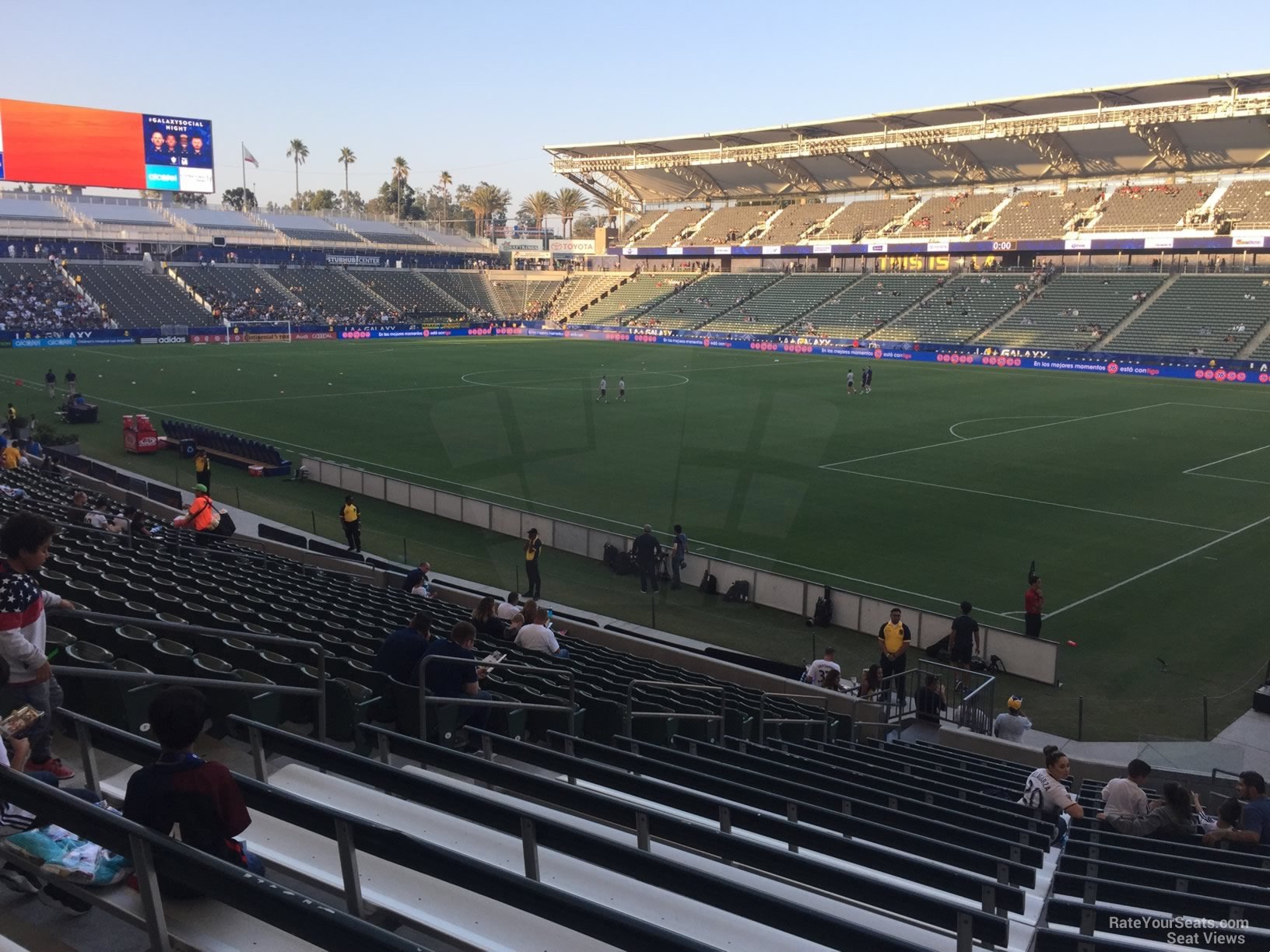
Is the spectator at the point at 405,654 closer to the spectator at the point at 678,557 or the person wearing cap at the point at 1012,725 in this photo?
the person wearing cap at the point at 1012,725

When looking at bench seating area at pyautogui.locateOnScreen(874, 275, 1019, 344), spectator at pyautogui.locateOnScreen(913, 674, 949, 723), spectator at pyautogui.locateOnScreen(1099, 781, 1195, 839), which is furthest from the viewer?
bench seating area at pyautogui.locateOnScreen(874, 275, 1019, 344)

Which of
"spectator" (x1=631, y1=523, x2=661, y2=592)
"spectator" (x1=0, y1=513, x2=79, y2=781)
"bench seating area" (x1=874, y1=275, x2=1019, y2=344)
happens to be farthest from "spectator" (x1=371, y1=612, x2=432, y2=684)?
"bench seating area" (x1=874, y1=275, x2=1019, y2=344)

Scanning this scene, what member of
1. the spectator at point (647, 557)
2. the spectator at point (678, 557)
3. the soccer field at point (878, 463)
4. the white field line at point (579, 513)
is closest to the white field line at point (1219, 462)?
the soccer field at point (878, 463)

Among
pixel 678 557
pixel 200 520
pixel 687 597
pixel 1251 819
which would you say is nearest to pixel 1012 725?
pixel 1251 819

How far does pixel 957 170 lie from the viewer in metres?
87.0

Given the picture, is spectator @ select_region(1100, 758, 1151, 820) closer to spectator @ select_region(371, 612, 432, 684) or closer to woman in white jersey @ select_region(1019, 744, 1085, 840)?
woman in white jersey @ select_region(1019, 744, 1085, 840)

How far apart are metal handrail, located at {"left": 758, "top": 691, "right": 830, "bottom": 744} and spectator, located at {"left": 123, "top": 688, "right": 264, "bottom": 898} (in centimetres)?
795

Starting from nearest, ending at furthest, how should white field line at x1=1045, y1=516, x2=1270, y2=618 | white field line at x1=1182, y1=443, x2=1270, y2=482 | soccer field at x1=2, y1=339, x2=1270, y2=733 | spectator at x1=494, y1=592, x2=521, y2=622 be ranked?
1. spectator at x1=494, y1=592, x2=521, y2=622
2. white field line at x1=1045, y1=516, x2=1270, y2=618
3. soccer field at x1=2, y1=339, x2=1270, y2=733
4. white field line at x1=1182, y1=443, x2=1270, y2=482

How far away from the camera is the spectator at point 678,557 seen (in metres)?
21.9

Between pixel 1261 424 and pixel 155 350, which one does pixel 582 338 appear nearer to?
pixel 155 350

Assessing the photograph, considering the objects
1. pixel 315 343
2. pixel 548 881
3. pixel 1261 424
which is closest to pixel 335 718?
pixel 548 881

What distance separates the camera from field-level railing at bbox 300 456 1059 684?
1748cm

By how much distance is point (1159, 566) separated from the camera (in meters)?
23.1

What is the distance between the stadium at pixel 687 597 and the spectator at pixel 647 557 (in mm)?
116
